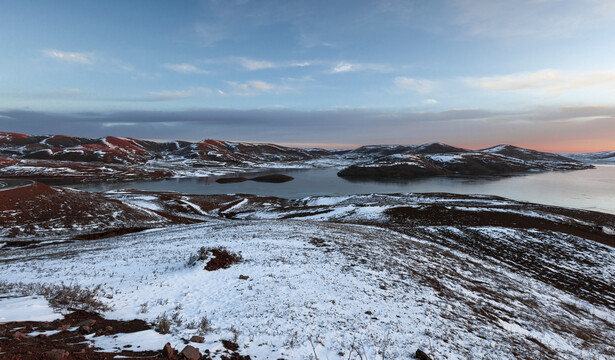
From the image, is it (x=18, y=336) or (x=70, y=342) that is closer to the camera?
(x=18, y=336)

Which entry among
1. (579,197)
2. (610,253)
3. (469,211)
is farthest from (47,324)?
(579,197)

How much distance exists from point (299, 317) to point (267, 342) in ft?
6.65

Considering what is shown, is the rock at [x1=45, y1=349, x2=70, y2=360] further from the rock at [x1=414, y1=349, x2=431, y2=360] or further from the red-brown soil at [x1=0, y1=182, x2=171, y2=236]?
the red-brown soil at [x1=0, y1=182, x2=171, y2=236]

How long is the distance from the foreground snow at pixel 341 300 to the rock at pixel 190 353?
33.6 inches

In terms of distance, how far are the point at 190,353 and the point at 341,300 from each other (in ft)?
22.8

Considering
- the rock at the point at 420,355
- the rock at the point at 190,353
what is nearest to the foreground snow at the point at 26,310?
the rock at the point at 190,353

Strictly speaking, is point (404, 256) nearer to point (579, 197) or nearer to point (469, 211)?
point (469, 211)

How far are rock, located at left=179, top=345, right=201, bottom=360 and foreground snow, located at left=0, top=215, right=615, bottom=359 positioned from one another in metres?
0.85

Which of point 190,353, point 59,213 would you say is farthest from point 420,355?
point 59,213

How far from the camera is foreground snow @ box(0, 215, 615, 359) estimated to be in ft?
28.0

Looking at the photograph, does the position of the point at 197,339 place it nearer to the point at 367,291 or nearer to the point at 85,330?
the point at 85,330

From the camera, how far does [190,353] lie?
608 cm

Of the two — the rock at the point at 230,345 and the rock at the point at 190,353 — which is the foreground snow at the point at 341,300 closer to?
the rock at the point at 230,345

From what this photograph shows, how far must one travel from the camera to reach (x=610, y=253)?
80.4 ft
